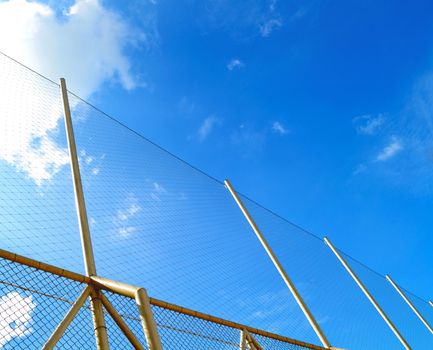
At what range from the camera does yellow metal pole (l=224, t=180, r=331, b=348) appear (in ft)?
15.9

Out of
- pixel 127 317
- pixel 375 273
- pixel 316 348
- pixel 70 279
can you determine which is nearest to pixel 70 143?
pixel 70 279

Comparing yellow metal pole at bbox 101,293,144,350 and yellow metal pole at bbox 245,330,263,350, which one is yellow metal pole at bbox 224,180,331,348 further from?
yellow metal pole at bbox 101,293,144,350

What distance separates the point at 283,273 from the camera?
580cm

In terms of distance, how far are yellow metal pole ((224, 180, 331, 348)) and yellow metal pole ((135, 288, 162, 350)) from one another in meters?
3.19

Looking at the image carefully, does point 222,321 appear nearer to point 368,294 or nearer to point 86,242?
point 86,242

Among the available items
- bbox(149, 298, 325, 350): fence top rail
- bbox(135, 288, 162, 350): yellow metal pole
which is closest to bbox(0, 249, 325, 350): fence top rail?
bbox(149, 298, 325, 350): fence top rail

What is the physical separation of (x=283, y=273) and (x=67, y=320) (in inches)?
160

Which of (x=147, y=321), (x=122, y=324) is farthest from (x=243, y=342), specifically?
(x=147, y=321)

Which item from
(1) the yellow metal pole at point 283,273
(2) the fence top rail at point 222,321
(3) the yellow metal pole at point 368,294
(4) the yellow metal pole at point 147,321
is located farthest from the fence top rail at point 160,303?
(3) the yellow metal pole at point 368,294

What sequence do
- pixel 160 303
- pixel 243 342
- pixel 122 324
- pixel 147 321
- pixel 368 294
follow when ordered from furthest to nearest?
pixel 368 294, pixel 243 342, pixel 160 303, pixel 122 324, pixel 147 321

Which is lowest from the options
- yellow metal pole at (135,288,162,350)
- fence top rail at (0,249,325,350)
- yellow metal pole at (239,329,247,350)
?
yellow metal pole at (135,288,162,350)

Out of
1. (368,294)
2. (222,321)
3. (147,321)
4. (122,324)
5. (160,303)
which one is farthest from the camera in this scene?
(368,294)

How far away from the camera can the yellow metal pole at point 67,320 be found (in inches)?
84.0

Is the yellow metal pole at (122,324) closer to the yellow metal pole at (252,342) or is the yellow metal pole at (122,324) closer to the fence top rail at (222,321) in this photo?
the fence top rail at (222,321)
